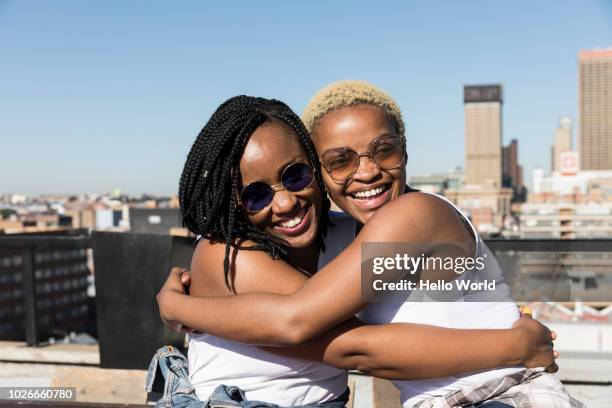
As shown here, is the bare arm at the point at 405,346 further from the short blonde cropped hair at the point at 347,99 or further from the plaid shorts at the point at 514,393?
the short blonde cropped hair at the point at 347,99

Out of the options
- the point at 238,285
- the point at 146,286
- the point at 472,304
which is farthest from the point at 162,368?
the point at 146,286

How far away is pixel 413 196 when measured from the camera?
1.63 meters

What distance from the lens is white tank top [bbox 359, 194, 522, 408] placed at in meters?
1.66

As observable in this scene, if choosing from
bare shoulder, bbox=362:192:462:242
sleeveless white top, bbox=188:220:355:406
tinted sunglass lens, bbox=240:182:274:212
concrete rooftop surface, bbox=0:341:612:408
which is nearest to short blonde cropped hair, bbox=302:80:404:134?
tinted sunglass lens, bbox=240:182:274:212

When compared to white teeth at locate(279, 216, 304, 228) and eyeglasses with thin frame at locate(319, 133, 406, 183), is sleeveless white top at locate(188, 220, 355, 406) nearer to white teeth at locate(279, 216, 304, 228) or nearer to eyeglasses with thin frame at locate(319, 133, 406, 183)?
white teeth at locate(279, 216, 304, 228)

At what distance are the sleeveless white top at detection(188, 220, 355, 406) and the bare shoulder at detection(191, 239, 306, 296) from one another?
0.18m

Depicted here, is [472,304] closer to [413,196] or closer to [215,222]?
[413,196]

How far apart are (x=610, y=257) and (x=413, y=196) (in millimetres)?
4887

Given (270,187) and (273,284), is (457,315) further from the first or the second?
(270,187)

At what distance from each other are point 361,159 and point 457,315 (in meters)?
0.57

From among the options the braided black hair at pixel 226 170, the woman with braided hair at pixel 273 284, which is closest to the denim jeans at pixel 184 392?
the woman with braided hair at pixel 273 284

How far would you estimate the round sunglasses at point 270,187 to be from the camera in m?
1.83

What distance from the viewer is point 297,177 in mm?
1858

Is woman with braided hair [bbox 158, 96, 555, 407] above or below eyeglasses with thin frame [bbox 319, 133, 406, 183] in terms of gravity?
below
